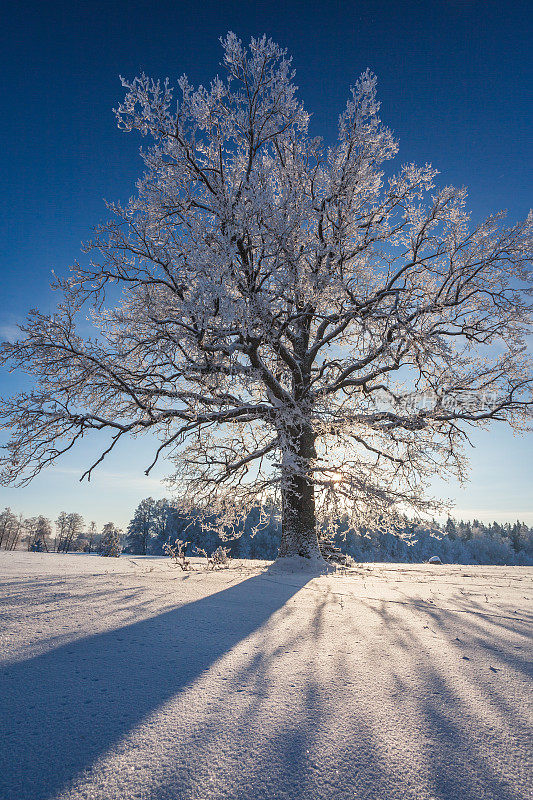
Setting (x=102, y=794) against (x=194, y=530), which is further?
(x=194, y=530)

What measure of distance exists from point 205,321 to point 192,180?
149 inches

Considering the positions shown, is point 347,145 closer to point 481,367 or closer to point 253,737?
point 481,367

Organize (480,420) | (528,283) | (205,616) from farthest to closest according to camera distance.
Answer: (480,420) → (528,283) → (205,616)

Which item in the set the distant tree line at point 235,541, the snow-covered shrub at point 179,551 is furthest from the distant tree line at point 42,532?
the snow-covered shrub at point 179,551

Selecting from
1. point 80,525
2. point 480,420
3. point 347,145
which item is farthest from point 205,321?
point 80,525

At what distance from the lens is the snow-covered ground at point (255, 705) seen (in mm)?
1189

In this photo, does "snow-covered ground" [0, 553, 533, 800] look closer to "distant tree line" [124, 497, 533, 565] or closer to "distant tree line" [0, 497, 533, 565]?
"distant tree line" [124, 497, 533, 565]

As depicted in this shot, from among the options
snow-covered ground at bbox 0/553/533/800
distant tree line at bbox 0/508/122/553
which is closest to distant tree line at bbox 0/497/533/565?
distant tree line at bbox 0/508/122/553

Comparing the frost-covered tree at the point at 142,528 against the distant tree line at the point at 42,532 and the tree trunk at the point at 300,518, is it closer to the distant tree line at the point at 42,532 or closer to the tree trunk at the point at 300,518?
the distant tree line at the point at 42,532

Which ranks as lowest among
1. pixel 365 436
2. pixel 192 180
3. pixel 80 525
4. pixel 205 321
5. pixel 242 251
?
pixel 80 525

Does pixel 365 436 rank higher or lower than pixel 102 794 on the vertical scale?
higher

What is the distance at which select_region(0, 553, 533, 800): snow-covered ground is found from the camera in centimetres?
119

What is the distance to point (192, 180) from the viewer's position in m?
7.88

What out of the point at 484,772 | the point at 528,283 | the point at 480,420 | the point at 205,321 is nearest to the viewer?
the point at 484,772
